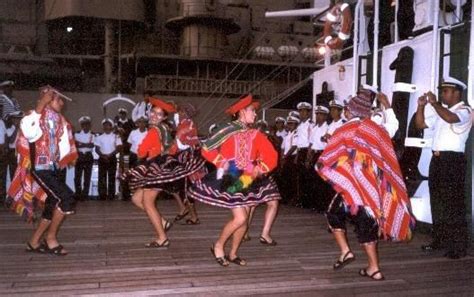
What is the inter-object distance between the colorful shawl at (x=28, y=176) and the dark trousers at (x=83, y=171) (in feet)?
16.6

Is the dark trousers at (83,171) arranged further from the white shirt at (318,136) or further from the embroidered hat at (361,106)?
the embroidered hat at (361,106)

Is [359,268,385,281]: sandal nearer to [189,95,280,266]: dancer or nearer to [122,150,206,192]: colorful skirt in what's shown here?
[189,95,280,266]: dancer

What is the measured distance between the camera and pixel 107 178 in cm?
1132

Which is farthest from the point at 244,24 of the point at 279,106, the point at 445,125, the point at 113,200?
the point at 445,125

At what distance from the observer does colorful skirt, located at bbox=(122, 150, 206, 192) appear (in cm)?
595

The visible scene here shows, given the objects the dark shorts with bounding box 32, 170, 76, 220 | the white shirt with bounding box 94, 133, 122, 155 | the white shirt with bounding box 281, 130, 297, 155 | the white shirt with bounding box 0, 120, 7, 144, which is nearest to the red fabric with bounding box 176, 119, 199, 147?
the dark shorts with bounding box 32, 170, 76, 220

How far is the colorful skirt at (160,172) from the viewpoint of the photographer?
595 centimetres

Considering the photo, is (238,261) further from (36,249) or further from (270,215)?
(36,249)

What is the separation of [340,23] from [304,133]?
2.32 m

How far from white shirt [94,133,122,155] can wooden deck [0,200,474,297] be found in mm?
3668

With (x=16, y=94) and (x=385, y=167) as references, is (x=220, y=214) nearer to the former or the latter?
(x=385, y=167)

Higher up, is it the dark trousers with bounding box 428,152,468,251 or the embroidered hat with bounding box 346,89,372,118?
the embroidered hat with bounding box 346,89,372,118

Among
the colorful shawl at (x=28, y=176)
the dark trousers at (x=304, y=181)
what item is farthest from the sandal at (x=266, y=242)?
the dark trousers at (x=304, y=181)

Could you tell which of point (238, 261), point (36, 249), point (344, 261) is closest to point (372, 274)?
point (344, 261)
